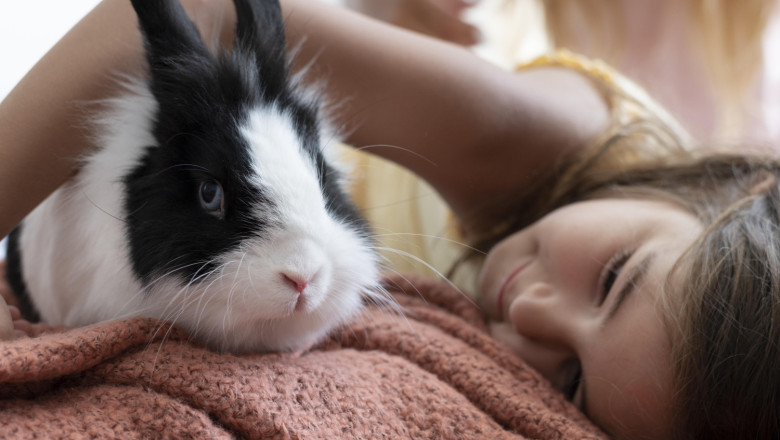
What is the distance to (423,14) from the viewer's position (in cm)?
160

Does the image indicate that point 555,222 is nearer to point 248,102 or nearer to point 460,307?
point 460,307

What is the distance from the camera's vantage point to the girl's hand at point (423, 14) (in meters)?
1.60

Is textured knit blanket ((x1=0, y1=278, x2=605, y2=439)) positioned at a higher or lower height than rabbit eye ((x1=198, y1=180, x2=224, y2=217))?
lower

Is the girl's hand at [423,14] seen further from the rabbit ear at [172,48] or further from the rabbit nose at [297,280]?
the rabbit nose at [297,280]

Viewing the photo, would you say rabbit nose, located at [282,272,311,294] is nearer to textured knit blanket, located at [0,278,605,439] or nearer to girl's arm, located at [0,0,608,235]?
textured knit blanket, located at [0,278,605,439]

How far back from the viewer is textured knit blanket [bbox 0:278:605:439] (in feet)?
1.81

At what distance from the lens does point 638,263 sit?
31.6 inches

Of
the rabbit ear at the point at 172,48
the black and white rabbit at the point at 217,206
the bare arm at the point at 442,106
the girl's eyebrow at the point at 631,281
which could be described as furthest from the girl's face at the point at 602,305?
the rabbit ear at the point at 172,48

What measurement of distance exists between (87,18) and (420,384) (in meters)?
0.57

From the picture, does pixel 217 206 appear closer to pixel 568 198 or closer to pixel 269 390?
pixel 269 390

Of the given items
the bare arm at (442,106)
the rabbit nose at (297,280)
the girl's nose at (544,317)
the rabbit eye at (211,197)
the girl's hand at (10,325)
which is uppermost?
the bare arm at (442,106)

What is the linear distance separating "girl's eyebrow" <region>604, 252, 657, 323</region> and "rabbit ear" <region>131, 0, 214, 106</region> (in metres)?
0.56

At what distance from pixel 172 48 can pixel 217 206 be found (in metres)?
0.16

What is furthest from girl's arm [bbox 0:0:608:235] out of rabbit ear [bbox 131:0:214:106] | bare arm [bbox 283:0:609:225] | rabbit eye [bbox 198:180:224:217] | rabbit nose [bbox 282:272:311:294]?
rabbit nose [bbox 282:272:311:294]
